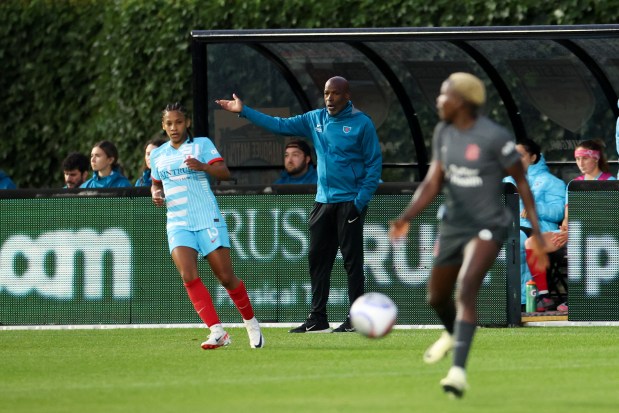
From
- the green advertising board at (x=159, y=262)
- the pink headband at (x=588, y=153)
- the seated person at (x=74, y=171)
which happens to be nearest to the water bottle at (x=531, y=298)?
the green advertising board at (x=159, y=262)

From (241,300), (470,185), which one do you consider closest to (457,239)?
(470,185)

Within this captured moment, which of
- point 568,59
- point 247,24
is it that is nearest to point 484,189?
point 568,59

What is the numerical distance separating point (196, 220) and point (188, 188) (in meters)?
0.28

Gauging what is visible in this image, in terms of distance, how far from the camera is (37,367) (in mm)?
11375

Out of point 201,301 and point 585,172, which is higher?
point 585,172

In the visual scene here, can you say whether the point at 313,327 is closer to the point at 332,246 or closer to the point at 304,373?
the point at 332,246

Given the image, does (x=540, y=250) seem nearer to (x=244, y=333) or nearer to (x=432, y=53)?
(x=244, y=333)

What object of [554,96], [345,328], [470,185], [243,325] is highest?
Answer: [554,96]

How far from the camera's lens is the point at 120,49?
21797 millimetres

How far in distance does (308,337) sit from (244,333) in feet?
3.32

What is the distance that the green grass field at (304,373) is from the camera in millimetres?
8789

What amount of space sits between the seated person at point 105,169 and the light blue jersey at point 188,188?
355 cm

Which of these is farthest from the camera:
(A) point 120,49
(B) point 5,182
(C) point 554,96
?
(A) point 120,49

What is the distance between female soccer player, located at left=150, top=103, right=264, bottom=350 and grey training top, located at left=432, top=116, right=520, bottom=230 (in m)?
3.68
